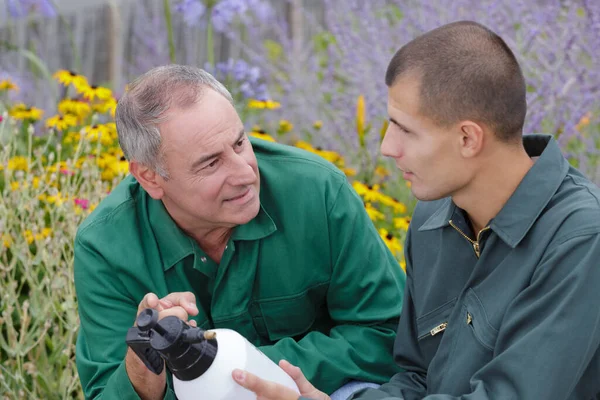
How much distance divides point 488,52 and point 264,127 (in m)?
3.28

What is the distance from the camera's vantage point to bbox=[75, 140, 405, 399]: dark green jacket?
2.62 m

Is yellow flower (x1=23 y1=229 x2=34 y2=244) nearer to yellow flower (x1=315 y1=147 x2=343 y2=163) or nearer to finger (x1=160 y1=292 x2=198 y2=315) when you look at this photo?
yellow flower (x1=315 y1=147 x2=343 y2=163)

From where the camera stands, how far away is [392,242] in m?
3.53

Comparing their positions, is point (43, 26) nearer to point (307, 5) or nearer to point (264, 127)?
point (307, 5)

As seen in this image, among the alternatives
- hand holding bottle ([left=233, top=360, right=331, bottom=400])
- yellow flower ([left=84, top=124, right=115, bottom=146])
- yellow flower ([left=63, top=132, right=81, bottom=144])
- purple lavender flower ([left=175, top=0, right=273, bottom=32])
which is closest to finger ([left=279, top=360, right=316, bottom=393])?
hand holding bottle ([left=233, top=360, right=331, bottom=400])

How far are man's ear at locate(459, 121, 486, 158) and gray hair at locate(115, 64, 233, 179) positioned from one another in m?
0.77

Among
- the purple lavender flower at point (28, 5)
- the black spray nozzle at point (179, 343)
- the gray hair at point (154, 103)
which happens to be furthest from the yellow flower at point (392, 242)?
the purple lavender flower at point (28, 5)

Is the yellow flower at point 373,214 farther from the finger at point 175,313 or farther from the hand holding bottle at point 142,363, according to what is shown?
the finger at point 175,313

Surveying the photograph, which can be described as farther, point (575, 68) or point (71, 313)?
point (575, 68)

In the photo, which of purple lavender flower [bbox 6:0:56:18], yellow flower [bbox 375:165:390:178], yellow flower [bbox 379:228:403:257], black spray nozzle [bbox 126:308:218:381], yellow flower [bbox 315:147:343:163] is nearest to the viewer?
black spray nozzle [bbox 126:308:218:381]

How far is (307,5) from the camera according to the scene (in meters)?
6.83

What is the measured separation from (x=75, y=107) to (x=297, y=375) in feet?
7.92

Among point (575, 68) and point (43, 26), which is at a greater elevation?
point (575, 68)

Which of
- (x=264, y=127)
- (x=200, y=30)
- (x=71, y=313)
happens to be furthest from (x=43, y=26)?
(x=71, y=313)
